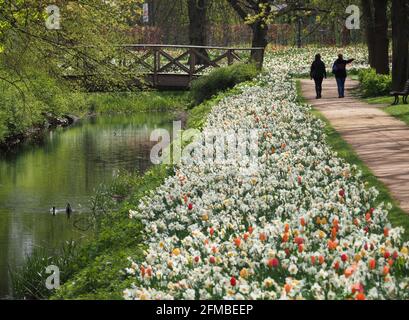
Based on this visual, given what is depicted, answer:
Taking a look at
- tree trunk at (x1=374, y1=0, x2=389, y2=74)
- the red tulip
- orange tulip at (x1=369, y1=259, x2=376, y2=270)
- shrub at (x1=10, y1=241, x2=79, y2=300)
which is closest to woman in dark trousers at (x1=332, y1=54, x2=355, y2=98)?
tree trunk at (x1=374, y1=0, x2=389, y2=74)

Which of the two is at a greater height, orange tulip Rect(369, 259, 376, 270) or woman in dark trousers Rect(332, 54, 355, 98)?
woman in dark trousers Rect(332, 54, 355, 98)

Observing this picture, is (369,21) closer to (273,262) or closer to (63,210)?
(63,210)

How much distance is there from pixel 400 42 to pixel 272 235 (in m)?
20.1

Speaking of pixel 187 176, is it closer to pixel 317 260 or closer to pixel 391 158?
pixel 391 158

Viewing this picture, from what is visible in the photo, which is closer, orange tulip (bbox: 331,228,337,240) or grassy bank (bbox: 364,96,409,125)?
orange tulip (bbox: 331,228,337,240)

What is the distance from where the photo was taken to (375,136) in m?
20.7

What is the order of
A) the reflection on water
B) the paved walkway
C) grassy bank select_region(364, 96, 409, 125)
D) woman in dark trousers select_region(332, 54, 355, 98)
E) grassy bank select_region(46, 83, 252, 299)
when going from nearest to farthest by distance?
grassy bank select_region(46, 83, 252, 299) < the paved walkway < the reflection on water < grassy bank select_region(364, 96, 409, 125) < woman in dark trousers select_region(332, 54, 355, 98)

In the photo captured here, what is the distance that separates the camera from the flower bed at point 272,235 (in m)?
8.86

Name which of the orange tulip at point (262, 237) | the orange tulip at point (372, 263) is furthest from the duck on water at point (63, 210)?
the orange tulip at point (372, 263)

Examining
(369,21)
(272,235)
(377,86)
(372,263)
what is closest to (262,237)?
(272,235)

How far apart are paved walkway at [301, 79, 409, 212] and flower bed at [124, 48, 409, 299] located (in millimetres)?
634

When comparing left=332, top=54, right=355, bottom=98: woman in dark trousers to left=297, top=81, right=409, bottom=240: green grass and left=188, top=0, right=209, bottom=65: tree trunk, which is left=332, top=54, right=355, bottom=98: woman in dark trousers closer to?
left=297, top=81, right=409, bottom=240: green grass

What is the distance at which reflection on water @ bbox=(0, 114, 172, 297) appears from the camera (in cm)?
1864

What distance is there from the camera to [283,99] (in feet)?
90.2
